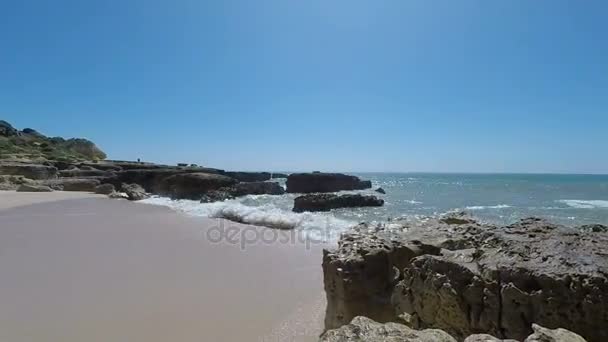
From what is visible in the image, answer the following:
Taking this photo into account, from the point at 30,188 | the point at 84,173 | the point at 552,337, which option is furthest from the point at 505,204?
the point at 84,173

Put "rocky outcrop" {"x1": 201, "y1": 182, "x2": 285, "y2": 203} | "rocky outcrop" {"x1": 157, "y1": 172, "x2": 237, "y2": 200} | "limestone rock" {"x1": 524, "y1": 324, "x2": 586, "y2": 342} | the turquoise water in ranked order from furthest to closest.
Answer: "rocky outcrop" {"x1": 157, "y1": 172, "x2": 237, "y2": 200}, "rocky outcrop" {"x1": 201, "y1": 182, "x2": 285, "y2": 203}, the turquoise water, "limestone rock" {"x1": 524, "y1": 324, "x2": 586, "y2": 342}

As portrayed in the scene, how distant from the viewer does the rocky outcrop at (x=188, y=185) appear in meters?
32.8

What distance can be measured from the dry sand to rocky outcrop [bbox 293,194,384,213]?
12.6 meters

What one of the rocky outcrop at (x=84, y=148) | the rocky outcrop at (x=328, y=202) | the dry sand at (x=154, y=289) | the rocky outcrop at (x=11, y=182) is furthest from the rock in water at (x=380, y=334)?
the rocky outcrop at (x=84, y=148)

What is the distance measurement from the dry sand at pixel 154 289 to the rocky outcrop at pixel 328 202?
12643mm

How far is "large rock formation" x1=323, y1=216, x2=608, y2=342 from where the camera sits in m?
2.39

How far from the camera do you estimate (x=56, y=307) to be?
4906 millimetres

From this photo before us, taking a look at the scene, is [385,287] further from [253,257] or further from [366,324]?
[253,257]

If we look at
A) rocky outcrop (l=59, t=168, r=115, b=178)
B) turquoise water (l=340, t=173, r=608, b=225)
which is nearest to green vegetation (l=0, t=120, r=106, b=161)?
rocky outcrop (l=59, t=168, r=115, b=178)

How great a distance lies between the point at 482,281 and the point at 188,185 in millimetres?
33082

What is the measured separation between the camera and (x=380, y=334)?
1814mm

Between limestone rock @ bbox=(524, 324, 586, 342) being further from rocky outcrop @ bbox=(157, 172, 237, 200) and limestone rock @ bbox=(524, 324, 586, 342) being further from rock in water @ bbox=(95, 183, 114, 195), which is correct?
rocky outcrop @ bbox=(157, 172, 237, 200)

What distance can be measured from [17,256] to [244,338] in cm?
642

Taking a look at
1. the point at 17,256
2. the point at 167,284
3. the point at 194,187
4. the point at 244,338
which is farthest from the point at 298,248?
the point at 194,187
